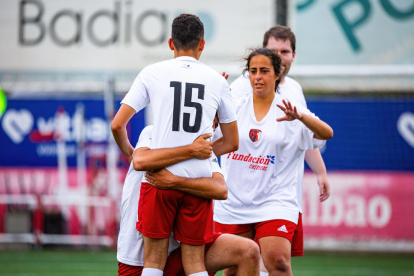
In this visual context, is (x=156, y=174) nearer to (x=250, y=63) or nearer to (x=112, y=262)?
(x=250, y=63)

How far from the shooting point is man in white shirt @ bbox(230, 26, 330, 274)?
183 inches

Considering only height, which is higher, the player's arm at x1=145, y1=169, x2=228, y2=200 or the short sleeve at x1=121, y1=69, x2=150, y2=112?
the short sleeve at x1=121, y1=69, x2=150, y2=112

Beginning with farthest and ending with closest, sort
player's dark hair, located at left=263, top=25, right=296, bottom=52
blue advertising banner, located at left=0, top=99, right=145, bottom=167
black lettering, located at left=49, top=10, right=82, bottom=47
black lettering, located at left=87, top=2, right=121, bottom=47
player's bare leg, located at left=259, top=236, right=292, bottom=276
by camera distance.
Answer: black lettering, located at left=49, top=10, right=82, bottom=47 → black lettering, located at left=87, top=2, right=121, bottom=47 → blue advertising banner, located at left=0, top=99, right=145, bottom=167 → player's dark hair, located at left=263, top=25, right=296, bottom=52 → player's bare leg, located at left=259, top=236, right=292, bottom=276

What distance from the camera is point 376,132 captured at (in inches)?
Answer: 392

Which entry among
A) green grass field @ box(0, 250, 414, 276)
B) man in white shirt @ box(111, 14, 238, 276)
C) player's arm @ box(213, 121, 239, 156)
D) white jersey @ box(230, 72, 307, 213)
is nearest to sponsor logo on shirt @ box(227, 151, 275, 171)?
white jersey @ box(230, 72, 307, 213)

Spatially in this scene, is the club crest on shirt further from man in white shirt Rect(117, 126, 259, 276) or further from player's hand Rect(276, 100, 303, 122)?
man in white shirt Rect(117, 126, 259, 276)

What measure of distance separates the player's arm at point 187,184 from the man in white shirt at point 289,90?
1313 mm

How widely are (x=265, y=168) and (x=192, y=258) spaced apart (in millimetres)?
1145

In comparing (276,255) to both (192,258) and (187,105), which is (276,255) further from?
(187,105)

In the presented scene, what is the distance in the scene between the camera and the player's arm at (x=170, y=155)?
343 cm

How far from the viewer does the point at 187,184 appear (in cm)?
345

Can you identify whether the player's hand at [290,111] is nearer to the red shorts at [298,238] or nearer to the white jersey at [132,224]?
the white jersey at [132,224]

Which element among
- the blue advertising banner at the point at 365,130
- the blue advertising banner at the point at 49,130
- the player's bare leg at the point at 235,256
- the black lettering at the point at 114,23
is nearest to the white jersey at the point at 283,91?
the player's bare leg at the point at 235,256

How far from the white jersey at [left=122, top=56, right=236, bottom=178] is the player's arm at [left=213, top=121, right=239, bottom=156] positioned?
0.21 meters
